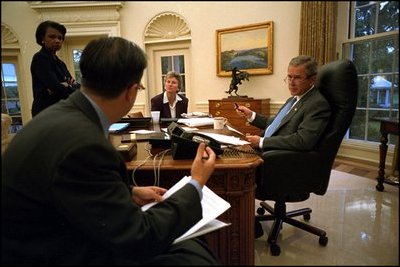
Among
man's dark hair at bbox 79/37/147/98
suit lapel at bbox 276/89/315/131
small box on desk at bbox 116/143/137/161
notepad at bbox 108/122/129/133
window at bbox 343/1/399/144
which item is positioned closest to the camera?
window at bbox 343/1/399/144

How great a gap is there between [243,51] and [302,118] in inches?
19.2

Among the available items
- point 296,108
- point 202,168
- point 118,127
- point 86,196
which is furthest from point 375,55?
point 118,127

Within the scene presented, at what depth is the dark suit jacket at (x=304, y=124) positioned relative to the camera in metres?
1.37

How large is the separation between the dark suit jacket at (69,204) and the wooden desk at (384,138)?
44 centimetres

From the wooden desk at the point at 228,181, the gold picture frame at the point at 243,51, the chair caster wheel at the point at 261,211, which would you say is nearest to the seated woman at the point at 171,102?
the chair caster wheel at the point at 261,211

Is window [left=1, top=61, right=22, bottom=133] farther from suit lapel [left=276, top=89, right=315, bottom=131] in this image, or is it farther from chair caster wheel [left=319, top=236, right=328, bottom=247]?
suit lapel [left=276, top=89, right=315, bottom=131]

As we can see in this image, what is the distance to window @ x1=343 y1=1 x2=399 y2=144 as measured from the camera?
42 centimetres

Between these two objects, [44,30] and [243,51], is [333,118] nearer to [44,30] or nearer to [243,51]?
[243,51]

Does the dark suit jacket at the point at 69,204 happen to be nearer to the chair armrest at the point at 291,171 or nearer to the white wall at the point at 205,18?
the white wall at the point at 205,18

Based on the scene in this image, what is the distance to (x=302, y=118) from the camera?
4.91 feet

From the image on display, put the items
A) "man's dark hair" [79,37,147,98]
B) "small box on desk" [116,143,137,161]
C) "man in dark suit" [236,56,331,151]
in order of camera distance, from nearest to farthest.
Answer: "man's dark hair" [79,37,147,98] < "small box on desk" [116,143,137,161] < "man in dark suit" [236,56,331,151]

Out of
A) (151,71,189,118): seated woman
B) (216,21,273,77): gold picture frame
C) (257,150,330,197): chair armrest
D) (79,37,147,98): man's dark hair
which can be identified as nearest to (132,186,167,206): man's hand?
(79,37,147,98): man's dark hair

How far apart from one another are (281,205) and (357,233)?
124 centimetres

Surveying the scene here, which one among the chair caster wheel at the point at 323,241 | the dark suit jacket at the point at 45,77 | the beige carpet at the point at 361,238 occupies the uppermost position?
the dark suit jacket at the point at 45,77
